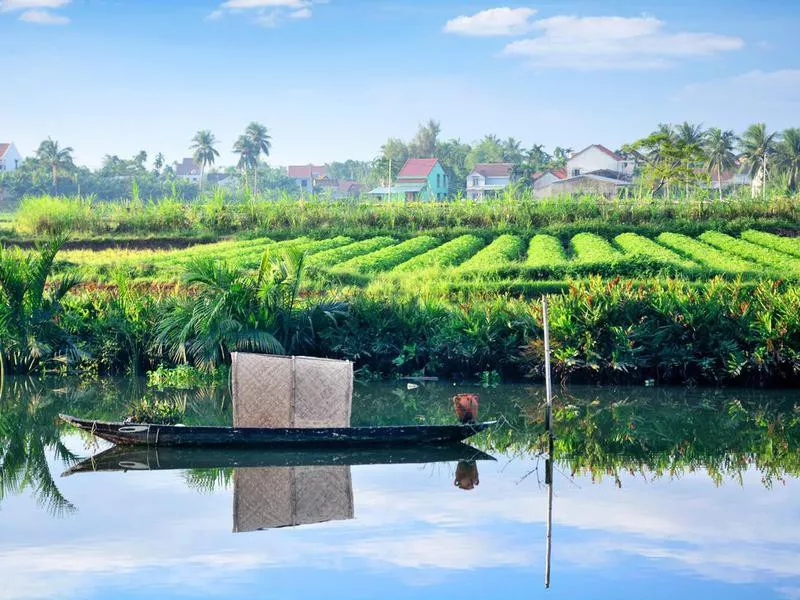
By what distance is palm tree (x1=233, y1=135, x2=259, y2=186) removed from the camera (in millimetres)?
114562

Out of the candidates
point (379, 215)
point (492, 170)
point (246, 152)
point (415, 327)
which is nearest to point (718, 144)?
point (492, 170)

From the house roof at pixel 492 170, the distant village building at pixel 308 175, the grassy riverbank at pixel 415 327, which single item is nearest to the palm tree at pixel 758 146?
the house roof at pixel 492 170

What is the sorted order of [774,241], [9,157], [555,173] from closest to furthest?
[774,241]
[555,173]
[9,157]

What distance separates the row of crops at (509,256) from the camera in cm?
2923

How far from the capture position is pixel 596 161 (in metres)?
92.0

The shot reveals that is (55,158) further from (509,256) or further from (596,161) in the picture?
(509,256)

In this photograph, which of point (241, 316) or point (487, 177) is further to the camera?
point (487, 177)

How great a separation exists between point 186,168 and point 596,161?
6449 cm

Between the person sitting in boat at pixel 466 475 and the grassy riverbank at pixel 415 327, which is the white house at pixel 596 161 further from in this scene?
the person sitting in boat at pixel 466 475

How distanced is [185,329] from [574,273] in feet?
37.8

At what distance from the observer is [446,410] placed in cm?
1873

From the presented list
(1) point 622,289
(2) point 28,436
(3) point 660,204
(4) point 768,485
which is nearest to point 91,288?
(2) point 28,436

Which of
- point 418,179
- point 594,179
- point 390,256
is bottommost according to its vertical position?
point 390,256

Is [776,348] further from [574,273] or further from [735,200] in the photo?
[735,200]
